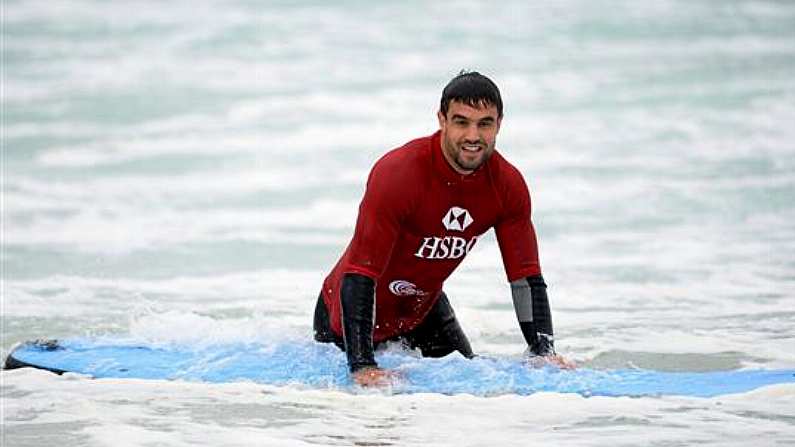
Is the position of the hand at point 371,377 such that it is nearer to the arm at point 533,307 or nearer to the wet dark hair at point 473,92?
the arm at point 533,307

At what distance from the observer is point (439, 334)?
19.8ft

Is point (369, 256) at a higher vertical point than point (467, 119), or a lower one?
lower

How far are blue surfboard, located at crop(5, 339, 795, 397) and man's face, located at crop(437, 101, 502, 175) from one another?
876mm

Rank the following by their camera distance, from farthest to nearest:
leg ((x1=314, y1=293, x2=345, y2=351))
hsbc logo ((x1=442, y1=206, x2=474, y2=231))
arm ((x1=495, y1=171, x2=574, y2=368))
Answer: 1. leg ((x1=314, y1=293, x2=345, y2=351))
2. arm ((x1=495, y1=171, x2=574, y2=368))
3. hsbc logo ((x1=442, y1=206, x2=474, y2=231))

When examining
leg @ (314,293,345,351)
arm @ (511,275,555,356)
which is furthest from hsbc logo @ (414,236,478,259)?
leg @ (314,293,345,351)

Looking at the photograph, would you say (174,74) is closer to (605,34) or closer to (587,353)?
(605,34)

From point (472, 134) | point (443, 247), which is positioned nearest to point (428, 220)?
point (443, 247)

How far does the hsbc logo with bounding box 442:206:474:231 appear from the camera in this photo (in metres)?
5.38

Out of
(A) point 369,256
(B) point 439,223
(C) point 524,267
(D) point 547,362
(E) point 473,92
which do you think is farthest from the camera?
(D) point 547,362

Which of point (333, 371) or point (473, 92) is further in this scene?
point (333, 371)

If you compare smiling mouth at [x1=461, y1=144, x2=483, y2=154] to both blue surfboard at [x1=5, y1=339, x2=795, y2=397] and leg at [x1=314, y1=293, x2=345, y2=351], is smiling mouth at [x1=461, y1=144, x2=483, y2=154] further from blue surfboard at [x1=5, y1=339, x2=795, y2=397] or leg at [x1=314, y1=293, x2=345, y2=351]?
leg at [x1=314, y1=293, x2=345, y2=351]

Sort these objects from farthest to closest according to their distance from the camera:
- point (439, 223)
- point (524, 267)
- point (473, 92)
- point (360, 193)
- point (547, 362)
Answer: point (360, 193) < point (547, 362) < point (524, 267) < point (439, 223) < point (473, 92)

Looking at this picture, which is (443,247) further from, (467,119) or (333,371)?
(333,371)

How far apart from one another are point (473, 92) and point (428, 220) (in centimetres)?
52
